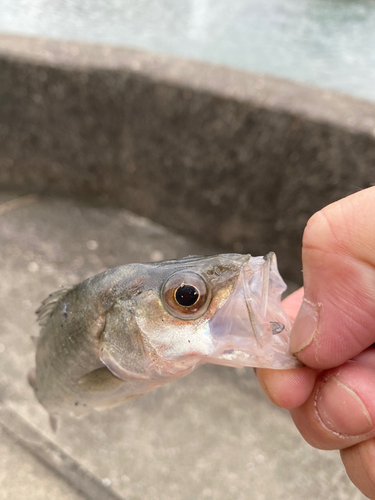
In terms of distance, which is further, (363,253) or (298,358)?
(298,358)

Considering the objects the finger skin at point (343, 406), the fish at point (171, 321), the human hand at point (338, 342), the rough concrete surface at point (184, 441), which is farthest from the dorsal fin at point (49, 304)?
the rough concrete surface at point (184, 441)

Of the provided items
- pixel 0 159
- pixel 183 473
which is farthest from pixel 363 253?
pixel 0 159

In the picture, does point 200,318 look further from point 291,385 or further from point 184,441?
point 184,441

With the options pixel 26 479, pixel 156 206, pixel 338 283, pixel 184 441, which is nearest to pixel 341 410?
pixel 338 283

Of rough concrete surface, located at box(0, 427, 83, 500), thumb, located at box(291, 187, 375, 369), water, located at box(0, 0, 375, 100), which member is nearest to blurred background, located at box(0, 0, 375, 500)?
rough concrete surface, located at box(0, 427, 83, 500)

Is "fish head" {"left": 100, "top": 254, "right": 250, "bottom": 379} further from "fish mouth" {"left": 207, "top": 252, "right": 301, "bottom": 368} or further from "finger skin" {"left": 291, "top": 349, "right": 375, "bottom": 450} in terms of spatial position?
"finger skin" {"left": 291, "top": 349, "right": 375, "bottom": 450}

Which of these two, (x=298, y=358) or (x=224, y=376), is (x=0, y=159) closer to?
(x=224, y=376)
